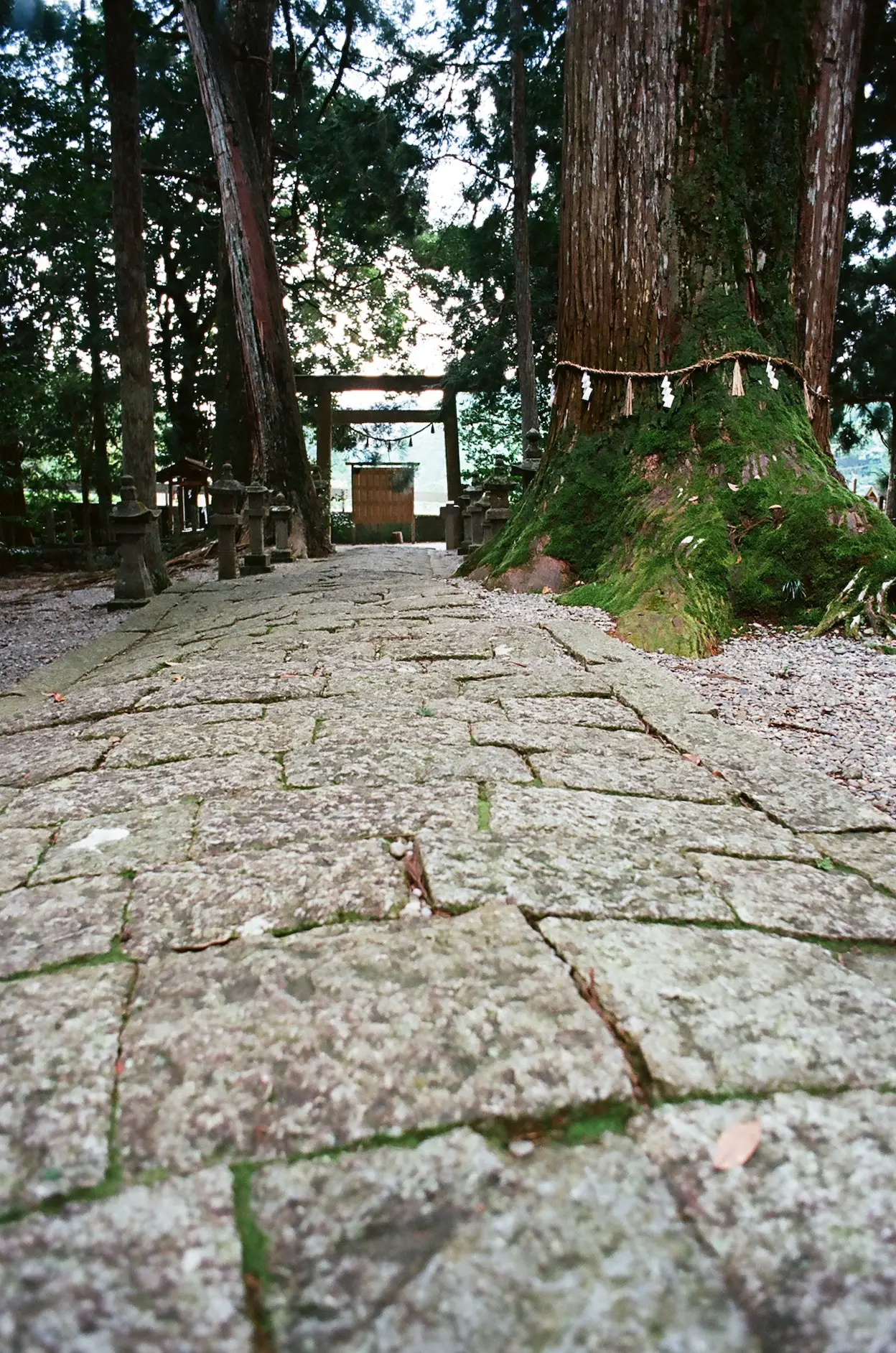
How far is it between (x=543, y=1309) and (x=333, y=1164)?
0.80ft

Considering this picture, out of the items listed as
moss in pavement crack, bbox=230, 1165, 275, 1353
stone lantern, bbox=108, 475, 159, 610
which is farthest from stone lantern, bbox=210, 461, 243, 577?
moss in pavement crack, bbox=230, 1165, 275, 1353

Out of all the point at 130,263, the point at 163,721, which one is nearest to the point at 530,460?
the point at 130,263

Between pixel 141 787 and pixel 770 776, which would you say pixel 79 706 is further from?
pixel 770 776

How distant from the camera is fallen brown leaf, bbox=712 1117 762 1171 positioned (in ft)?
2.73

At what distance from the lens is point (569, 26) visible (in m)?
5.07

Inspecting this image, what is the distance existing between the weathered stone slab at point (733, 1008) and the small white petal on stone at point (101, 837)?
90 cm

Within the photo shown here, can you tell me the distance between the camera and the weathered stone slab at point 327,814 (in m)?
1.60

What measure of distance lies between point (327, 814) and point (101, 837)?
0.45 meters

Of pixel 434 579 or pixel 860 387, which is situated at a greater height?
pixel 860 387

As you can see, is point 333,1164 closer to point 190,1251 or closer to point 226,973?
point 190,1251

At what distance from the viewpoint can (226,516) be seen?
7.65 meters

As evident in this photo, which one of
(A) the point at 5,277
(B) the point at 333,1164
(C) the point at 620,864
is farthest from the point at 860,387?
(A) the point at 5,277

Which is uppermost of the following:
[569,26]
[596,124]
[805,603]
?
[569,26]

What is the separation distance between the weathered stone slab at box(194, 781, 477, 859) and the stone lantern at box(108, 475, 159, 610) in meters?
5.35
